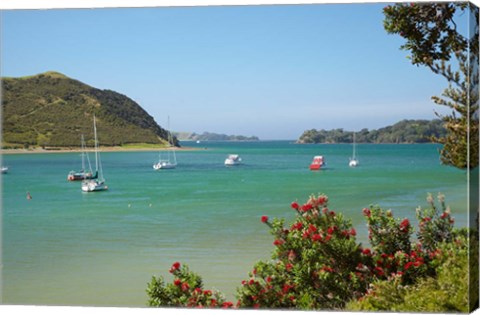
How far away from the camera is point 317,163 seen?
1466 cm

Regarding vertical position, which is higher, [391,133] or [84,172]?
[391,133]

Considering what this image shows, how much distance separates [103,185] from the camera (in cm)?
1316

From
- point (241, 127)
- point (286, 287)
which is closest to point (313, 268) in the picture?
point (286, 287)

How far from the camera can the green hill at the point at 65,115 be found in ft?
25.7

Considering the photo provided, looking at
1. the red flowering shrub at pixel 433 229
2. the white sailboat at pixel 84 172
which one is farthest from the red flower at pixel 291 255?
the white sailboat at pixel 84 172

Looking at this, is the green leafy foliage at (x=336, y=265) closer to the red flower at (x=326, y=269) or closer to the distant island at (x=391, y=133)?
the red flower at (x=326, y=269)

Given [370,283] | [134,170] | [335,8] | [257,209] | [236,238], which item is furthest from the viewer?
[134,170]

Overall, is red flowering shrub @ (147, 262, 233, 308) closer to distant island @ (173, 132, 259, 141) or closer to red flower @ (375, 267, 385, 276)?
red flower @ (375, 267, 385, 276)

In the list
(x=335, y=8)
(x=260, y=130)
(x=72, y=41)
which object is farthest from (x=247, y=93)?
(x=72, y=41)

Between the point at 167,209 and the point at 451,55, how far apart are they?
19.2ft

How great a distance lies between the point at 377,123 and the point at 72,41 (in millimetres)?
3182

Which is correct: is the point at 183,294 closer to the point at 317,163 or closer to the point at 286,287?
the point at 286,287

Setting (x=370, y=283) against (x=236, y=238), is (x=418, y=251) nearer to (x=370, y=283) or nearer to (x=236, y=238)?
(x=370, y=283)

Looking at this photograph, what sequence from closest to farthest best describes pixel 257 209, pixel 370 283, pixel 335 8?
pixel 370 283 → pixel 335 8 → pixel 257 209
